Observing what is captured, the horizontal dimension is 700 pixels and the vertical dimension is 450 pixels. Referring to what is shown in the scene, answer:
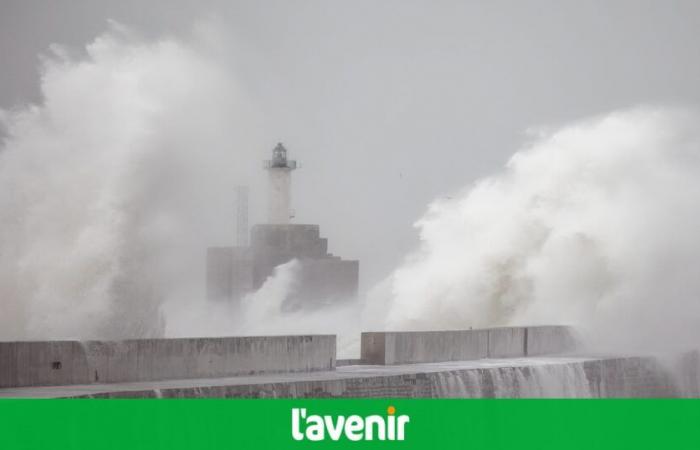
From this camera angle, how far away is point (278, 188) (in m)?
55.8

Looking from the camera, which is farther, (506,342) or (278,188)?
(278,188)

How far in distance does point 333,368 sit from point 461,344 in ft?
10.6

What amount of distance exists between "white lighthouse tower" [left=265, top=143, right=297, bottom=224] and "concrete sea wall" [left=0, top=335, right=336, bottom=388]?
34403 mm

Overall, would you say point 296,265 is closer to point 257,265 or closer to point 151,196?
point 257,265

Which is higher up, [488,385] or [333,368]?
[333,368]

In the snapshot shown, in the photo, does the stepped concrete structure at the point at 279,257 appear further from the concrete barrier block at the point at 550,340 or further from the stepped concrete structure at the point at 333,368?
the stepped concrete structure at the point at 333,368

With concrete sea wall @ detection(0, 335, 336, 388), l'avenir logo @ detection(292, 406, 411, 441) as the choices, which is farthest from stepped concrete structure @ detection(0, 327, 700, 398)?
l'avenir logo @ detection(292, 406, 411, 441)

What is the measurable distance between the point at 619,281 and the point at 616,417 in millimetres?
13150

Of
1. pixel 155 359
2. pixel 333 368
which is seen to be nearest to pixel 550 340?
pixel 333 368

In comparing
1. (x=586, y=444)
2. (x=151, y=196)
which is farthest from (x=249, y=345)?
(x=151, y=196)

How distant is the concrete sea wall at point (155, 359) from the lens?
56.8 feet

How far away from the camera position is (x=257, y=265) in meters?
55.5

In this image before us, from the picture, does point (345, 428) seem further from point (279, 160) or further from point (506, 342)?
point (279, 160)

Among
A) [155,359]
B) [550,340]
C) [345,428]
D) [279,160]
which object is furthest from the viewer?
[279,160]
